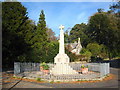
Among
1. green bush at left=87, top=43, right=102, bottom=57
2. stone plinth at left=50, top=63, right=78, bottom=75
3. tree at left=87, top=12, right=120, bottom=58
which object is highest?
tree at left=87, top=12, right=120, bottom=58

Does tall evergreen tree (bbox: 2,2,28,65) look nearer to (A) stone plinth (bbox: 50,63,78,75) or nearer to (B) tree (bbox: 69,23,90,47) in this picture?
(A) stone plinth (bbox: 50,63,78,75)

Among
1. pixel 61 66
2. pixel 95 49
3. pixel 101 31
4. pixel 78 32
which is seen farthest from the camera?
pixel 78 32

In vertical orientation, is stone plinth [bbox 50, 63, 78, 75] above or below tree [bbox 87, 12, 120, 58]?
below

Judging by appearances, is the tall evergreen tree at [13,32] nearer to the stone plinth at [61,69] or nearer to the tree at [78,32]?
the stone plinth at [61,69]

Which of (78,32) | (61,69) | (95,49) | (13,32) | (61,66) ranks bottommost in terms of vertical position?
(61,69)

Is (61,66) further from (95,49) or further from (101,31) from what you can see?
(101,31)

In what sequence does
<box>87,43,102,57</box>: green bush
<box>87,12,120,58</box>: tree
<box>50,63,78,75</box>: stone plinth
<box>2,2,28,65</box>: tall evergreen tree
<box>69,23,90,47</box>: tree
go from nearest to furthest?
1. <box>50,63,78,75</box>: stone plinth
2. <box>2,2,28,65</box>: tall evergreen tree
3. <box>87,12,120,58</box>: tree
4. <box>87,43,102,57</box>: green bush
5. <box>69,23,90,47</box>: tree

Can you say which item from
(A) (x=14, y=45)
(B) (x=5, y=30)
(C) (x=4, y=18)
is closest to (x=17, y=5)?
(C) (x=4, y=18)

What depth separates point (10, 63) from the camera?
966 inches

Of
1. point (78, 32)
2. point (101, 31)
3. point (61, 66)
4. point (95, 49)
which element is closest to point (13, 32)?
point (61, 66)

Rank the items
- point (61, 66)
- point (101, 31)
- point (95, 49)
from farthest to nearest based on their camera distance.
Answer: point (101, 31) → point (95, 49) → point (61, 66)

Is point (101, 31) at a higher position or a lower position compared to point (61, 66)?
higher

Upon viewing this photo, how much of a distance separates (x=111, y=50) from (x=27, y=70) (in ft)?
119

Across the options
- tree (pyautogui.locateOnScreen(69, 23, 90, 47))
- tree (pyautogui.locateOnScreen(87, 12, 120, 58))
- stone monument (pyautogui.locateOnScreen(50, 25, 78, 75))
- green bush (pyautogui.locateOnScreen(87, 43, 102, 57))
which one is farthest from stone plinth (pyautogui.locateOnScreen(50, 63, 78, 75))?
tree (pyautogui.locateOnScreen(69, 23, 90, 47))
